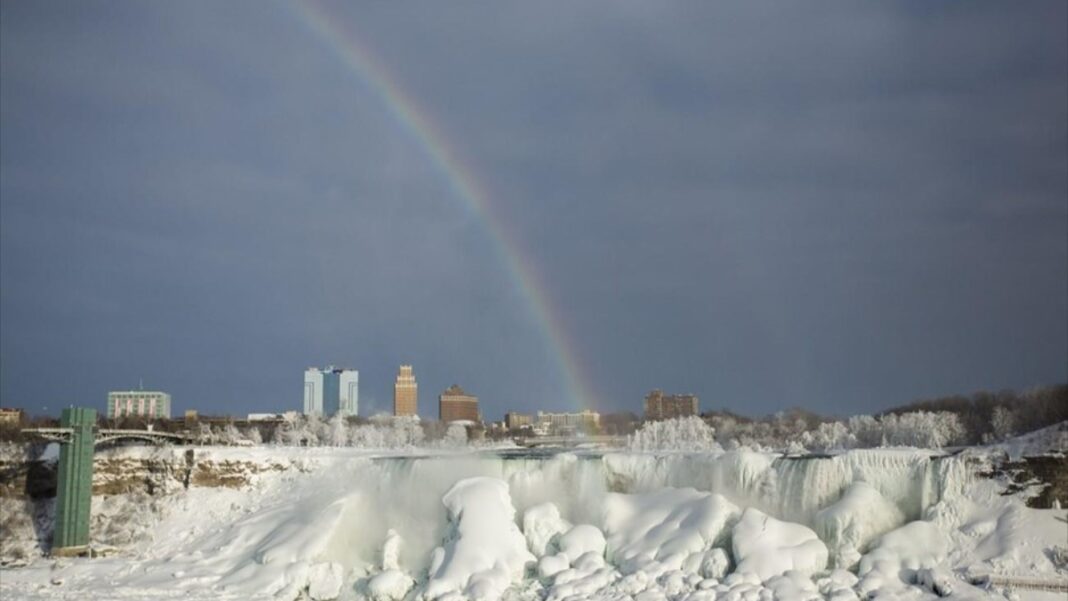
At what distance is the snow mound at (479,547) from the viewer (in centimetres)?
3216

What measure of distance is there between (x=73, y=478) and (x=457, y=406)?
127 m

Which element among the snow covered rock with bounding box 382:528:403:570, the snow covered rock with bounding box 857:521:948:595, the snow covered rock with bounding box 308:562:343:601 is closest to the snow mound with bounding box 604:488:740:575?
the snow covered rock with bounding box 857:521:948:595

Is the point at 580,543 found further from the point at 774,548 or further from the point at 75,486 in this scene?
the point at 75,486

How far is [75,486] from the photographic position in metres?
40.8

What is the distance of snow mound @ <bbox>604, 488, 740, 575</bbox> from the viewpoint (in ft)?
107

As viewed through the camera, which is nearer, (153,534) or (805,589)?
(805,589)

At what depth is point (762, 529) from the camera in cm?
3253

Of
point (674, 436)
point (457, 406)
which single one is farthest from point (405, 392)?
point (674, 436)

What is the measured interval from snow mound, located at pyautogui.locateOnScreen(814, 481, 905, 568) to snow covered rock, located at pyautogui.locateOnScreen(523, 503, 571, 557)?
8945 millimetres

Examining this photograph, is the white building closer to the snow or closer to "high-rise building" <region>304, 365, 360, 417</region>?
"high-rise building" <region>304, 365, 360, 417</region>

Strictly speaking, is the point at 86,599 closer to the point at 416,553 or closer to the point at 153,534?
the point at 153,534

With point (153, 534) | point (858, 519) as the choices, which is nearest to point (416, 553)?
point (153, 534)

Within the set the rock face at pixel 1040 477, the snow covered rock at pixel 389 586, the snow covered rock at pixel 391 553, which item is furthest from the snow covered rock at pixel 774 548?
the snow covered rock at pixel 391 553

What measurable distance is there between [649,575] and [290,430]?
5060 cm
